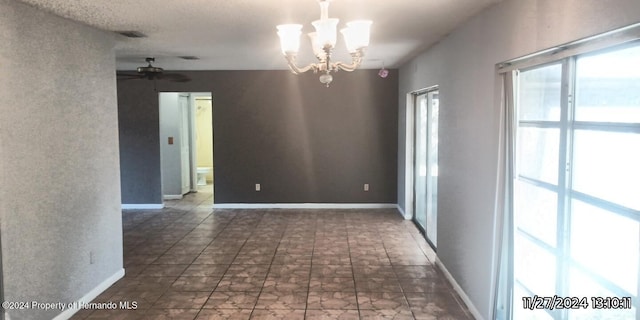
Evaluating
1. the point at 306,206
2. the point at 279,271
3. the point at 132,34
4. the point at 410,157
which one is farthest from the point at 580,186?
the point at 306,206

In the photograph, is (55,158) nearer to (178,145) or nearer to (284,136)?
(284,136)

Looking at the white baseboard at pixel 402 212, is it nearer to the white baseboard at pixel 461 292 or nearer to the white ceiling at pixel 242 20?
the white baseboard at pixel 461 292

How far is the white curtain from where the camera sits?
2.86 metres

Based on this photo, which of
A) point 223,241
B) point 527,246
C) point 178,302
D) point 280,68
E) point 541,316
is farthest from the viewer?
point 280,68

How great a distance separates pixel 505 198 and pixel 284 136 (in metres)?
5.21

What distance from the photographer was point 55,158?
10.9ft

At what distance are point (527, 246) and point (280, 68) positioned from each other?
17.8 feet

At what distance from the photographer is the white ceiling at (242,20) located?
124 inches

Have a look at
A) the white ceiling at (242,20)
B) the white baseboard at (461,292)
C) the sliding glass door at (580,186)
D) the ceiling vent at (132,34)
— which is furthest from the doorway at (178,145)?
the sliding glass door at (580,186)

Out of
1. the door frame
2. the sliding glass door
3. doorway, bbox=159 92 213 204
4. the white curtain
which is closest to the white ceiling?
the white curtain

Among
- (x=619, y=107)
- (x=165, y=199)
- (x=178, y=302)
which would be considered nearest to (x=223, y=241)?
(x=178, y=302)

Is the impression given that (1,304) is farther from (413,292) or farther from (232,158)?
(232,158)

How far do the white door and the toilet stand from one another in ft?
2.86

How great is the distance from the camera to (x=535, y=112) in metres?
2.70
